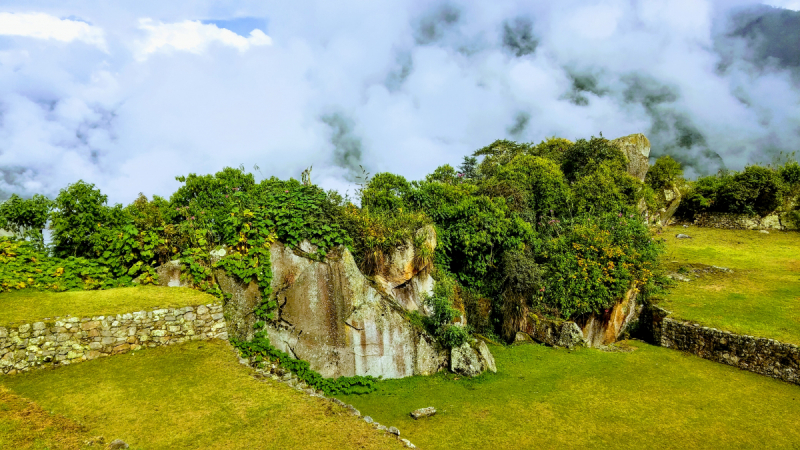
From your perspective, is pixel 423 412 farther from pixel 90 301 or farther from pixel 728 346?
pixel 728 346

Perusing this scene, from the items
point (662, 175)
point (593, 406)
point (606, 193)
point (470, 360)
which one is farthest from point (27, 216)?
point (662, 175)

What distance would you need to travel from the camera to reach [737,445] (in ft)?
28.1

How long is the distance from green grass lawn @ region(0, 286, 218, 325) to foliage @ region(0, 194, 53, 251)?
207 cm

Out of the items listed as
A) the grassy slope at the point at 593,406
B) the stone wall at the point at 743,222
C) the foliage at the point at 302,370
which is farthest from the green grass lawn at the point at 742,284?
the foliage at the point at 302,370

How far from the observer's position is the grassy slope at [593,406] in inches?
332

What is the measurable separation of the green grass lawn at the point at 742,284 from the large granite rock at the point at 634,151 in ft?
19.0

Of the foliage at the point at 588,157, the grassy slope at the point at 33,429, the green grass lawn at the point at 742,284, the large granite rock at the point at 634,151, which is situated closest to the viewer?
the grassy slope at the point at 33,429

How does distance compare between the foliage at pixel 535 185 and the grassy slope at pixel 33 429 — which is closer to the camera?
the grassy slope at pixel 33 429

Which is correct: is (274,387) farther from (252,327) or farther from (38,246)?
(38,246)

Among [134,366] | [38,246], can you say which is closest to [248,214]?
[134,366]

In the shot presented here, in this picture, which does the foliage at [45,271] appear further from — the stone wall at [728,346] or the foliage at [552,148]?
the foliage at [552,148]

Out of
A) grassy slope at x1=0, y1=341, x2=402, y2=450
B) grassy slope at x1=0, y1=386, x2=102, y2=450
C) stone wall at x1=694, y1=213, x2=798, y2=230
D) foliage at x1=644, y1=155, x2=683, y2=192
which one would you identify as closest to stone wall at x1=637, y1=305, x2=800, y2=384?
grassy slope at x1=0, y1=341, x2=402, y2=450

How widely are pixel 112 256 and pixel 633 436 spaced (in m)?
13.3

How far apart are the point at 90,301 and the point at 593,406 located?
39.5 ft
